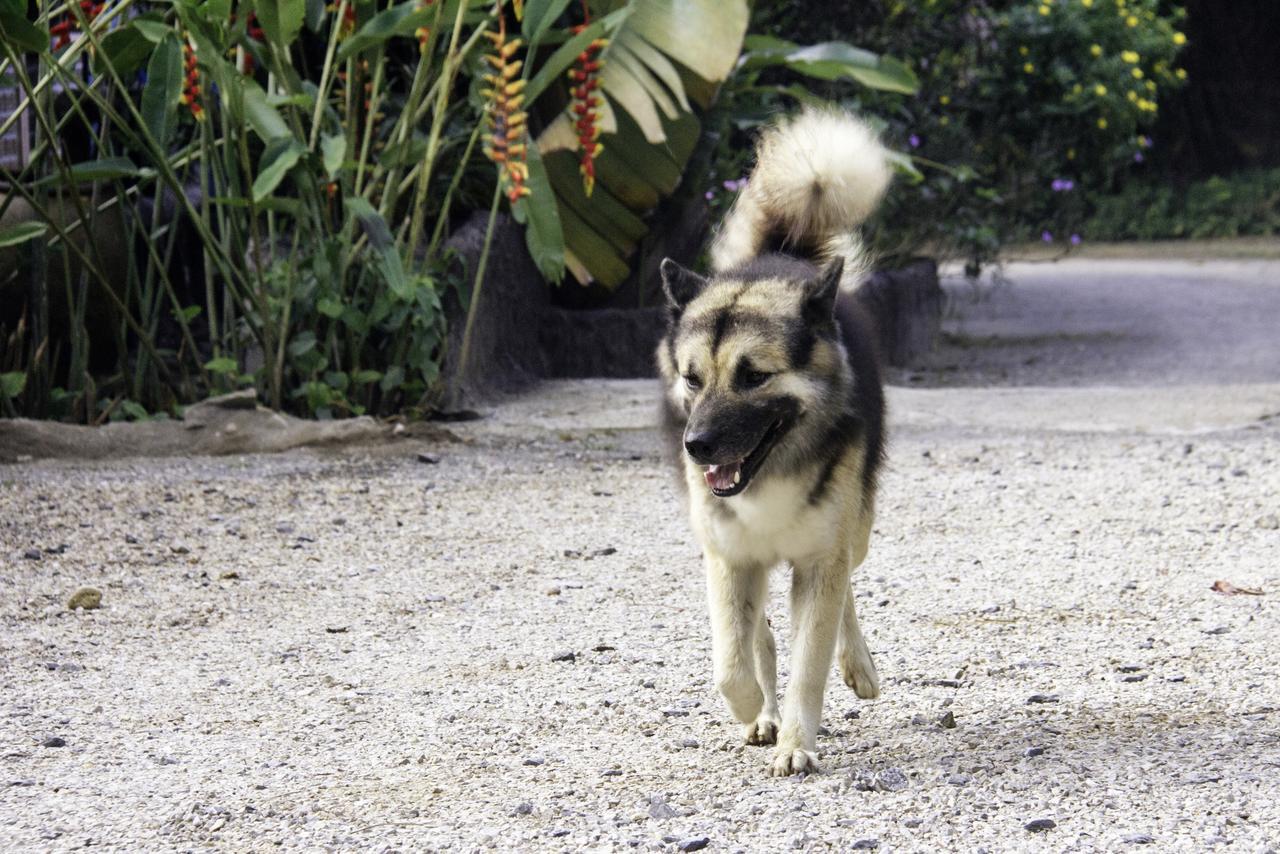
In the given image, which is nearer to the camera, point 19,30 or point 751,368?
point 751,368

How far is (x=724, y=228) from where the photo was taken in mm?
4590

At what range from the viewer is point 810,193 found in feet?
13.6

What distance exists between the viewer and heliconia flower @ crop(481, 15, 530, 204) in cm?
678

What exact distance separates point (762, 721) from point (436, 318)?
4.45m

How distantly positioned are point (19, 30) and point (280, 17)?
3.27 ft

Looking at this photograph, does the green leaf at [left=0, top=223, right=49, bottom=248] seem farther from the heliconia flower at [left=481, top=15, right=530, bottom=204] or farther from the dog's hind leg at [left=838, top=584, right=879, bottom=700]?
the dog's hind leg at [left=838, top=584, right=879, bottom=700]

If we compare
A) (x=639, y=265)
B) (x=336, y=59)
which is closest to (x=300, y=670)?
(x=336, y=59)

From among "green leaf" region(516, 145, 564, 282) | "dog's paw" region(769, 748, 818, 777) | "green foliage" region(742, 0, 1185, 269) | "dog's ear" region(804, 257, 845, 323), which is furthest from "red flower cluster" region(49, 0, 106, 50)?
"green foliage" region(742, 0, 1185, 269)

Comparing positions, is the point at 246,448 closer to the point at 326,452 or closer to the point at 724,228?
the point at 326,452

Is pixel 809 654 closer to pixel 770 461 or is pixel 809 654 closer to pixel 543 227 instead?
pixel 770 461

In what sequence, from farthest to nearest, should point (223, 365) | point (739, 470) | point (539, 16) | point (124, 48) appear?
point (539, 16) < point (223, 365) < point (124, 48) < point (739, 470)

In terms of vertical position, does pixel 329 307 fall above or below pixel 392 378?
above

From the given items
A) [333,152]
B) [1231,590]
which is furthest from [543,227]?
[1231,590]

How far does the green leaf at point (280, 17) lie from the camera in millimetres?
6398
